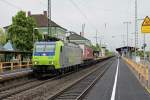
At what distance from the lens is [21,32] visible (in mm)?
77125

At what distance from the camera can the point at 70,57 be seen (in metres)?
37.7

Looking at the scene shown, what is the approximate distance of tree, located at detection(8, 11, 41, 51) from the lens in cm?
7552

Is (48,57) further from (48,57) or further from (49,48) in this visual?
(49,48)

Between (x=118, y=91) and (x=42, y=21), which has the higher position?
(x=42, y=21)

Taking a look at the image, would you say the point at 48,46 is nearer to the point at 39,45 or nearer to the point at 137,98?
the point at 39,45

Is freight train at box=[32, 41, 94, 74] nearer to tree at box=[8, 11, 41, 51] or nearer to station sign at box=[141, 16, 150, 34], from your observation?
station sign at box=[141, 16, 150, 34]

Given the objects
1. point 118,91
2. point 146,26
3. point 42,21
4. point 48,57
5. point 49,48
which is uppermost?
point 42,21

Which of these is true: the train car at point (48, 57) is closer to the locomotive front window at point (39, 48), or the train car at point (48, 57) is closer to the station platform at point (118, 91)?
the locomotive front window at point (39, 48)

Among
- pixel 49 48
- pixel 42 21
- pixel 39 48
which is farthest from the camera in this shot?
pixel 42 21

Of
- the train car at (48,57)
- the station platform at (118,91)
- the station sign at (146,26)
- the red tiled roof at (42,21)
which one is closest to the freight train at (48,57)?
the train car at (48,57)

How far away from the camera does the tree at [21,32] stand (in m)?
75.5

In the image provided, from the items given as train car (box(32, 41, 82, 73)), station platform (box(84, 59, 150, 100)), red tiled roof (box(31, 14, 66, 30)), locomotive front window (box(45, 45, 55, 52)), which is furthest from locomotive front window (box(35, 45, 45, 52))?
red tiled roof (box(31, 14, 66, 30))

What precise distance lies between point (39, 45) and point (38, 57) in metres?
1.45

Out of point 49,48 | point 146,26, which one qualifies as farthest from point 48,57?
point 146,26
